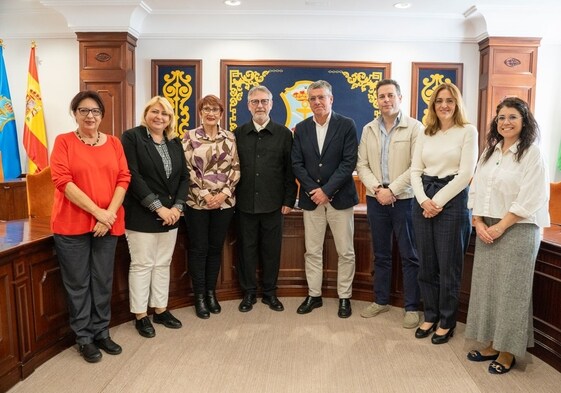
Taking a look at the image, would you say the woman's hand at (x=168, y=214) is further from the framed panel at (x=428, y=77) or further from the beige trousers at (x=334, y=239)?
the framed panel at (x=428, y=77)

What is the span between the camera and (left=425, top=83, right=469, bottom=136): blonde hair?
265 centimetres

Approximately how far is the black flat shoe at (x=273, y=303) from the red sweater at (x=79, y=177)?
4.50ft

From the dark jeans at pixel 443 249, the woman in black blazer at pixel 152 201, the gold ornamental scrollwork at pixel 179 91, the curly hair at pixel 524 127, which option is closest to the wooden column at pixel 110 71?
the gold ornamental scrollwork at pixel 179 91

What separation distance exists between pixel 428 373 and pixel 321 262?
3.85 feet

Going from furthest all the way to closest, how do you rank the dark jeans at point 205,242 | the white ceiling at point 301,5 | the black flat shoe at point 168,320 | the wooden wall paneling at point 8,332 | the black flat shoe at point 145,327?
the white ceiling at point 301,5 < the dark jeans at point 205,242 < the black flat shoe at point 168,320 < the black flat shoe at point 145,327 < the wooden wall paneling at point 8,332

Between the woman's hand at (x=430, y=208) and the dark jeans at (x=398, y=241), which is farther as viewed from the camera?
the dark jeans at (x=398, y=241)

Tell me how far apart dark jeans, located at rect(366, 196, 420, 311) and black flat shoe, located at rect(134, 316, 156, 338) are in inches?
63.2

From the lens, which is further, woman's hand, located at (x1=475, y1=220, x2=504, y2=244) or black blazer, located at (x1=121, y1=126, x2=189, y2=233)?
black blazer, located at (x1=121, y1=126, x2=189, y2=233)

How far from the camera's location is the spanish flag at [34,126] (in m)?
5.69

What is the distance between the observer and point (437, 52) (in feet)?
18.8

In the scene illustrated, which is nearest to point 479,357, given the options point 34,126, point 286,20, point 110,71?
point 286,20

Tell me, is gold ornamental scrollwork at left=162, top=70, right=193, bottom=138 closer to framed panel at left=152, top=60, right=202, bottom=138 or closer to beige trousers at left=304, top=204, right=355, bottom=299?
framed panel at left=152, top=60, right=202, bottom=138

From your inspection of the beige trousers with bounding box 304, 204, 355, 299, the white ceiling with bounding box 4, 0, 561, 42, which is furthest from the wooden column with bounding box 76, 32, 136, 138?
the beige trousers with bounding box 304, 204, 355, 299

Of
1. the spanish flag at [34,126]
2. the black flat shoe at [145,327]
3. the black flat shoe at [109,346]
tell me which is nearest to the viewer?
the black flat shoe at [109,346]
